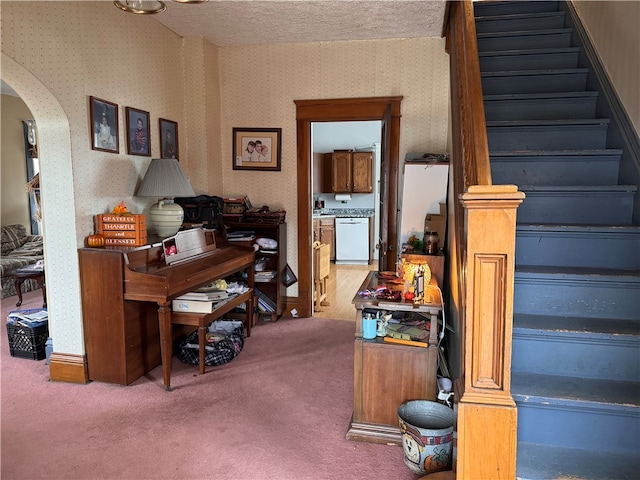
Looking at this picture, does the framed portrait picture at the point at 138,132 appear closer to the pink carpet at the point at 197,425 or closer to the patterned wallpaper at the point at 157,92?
the patterned wallpaper at the point at 157,92

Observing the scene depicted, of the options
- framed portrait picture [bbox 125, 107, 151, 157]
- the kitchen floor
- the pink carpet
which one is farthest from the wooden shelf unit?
framed portrait picture [bbox 125, 107, 151, 157]

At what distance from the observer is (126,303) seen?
3.08 meters

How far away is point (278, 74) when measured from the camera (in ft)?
15.4

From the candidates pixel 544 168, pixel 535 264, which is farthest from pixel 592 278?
pixel 544 168

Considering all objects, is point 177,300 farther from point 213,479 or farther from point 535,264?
point 535,264

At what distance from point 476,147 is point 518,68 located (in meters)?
2.02

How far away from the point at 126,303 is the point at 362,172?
5968mm

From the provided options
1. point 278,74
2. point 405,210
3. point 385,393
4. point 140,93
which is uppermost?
point 278,74

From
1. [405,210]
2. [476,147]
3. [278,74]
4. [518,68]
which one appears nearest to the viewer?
[476,147]

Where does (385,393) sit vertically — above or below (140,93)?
below

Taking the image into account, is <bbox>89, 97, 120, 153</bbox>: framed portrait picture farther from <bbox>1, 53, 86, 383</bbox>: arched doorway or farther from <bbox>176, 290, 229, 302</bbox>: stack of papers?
<bbox>176, 290, 229, 302</bbox>: stack of papers

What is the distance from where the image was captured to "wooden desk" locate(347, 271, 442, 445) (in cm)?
244

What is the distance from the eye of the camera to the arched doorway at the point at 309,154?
448 centimetres

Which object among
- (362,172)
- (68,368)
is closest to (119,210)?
(68,368)
